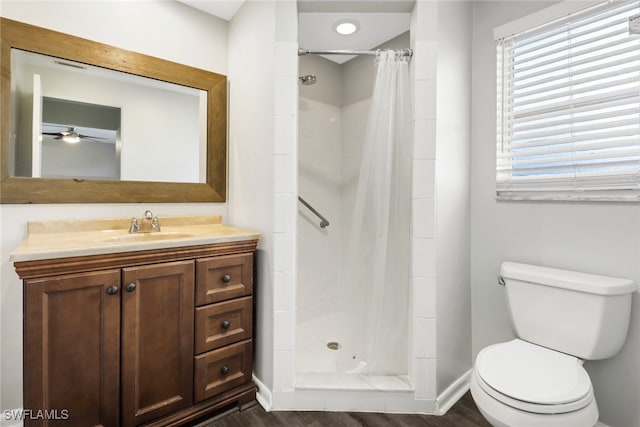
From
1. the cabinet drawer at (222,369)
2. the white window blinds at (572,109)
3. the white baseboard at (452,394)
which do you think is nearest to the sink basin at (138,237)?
the cabinet drawer at (222,369)

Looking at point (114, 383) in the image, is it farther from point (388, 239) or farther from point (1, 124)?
point (388, 239)

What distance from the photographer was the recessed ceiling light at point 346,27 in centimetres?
192

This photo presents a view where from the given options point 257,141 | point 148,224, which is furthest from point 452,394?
point 148,224

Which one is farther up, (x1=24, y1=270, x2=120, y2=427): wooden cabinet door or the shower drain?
(x1=24, y1=270, x2=120, y2=427): wooden cabinet door

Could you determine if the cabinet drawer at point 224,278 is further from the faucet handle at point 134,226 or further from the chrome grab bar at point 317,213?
the chrome grab bar at point 317,213

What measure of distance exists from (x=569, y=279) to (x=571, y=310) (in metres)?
0.14

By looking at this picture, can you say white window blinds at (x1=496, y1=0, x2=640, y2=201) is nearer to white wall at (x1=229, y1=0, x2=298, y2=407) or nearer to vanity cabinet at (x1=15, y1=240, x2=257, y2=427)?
white wall at (x1=229, y1=0, x2=298, y2=407)

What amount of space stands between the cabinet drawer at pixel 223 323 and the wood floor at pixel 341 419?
0.38 meters

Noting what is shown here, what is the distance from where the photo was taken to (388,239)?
166 cm

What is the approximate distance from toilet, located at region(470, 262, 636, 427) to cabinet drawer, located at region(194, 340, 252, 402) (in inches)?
43.7

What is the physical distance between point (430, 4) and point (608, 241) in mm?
1421

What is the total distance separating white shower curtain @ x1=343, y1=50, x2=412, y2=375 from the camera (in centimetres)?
162

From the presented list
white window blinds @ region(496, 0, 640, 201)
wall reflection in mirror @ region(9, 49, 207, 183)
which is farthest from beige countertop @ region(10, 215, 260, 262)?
white window blinds @ region(496, 0, 640, 201)

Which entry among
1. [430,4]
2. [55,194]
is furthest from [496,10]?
[55,194]
